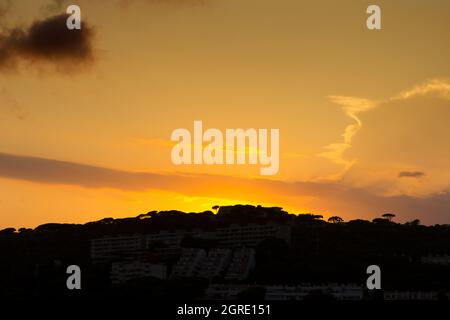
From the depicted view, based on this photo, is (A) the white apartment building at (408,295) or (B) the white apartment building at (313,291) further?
(A) the white apartment building at (408,295)

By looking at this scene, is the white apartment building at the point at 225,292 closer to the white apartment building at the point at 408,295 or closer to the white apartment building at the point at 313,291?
the white apartment building at the point at 313,291

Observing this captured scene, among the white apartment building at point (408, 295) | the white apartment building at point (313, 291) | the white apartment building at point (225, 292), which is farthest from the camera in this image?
the white apartment building at point (225, 292)

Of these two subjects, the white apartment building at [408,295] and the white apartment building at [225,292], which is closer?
the white apartment building at [408,295]

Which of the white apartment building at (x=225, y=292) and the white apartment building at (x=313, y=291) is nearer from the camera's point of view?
the white apartment building at (x=313, y=291)

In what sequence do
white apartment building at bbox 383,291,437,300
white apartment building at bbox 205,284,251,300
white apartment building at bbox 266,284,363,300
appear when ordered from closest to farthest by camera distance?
1. white apartment building at bbox 266,284,363,300
2. white apartment building at bbox 383,291,437,300
3. white apartment building at bbox 205,284,251,300

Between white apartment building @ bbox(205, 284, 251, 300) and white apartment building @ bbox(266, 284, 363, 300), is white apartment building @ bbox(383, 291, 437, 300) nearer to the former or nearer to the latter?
white apartment building @ bbox(266, 284, 363, 300)

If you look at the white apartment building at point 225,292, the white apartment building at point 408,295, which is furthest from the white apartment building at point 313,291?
the white apartment building at point 225,292

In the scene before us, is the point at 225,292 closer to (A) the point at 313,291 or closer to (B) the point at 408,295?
(A) the point at 313,291

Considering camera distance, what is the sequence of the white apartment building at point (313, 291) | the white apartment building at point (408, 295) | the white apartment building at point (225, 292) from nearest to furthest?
the white apartment building at point (313, 291)
the white apartment building at point (408, 295)
the white apartment building at point (225, 292)

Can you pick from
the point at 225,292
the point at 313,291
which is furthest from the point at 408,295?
the point at 225,292

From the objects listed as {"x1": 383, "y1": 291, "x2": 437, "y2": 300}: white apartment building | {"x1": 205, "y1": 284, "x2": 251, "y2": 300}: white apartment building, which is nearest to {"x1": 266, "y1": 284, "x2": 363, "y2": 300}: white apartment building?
{"x1": 383, "y1": 291, "x2": 437, "y2": 300}: white apartment building

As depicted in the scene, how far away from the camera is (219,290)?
7790 inches
